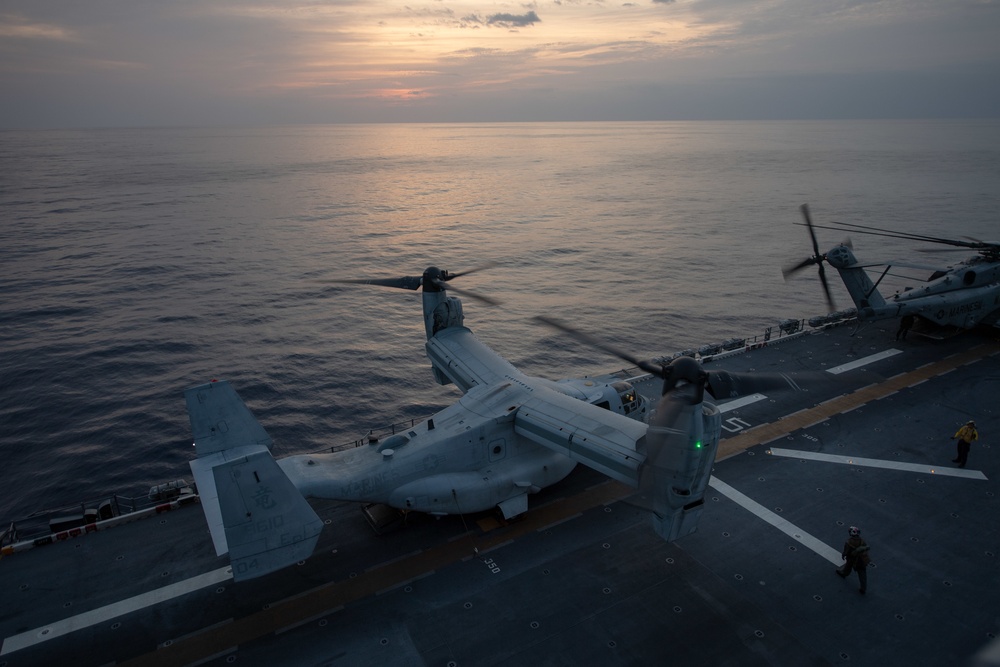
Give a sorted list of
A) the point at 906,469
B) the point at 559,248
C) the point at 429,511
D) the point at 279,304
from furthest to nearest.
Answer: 1. the point at 559,248
2. the point at 279,304
3. the point at 906,469
4. the point at 429,511

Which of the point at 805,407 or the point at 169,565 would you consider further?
the point at 805,407

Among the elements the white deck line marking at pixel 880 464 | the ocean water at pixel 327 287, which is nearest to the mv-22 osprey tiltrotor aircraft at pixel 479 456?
the white deck line marking at pixel 880 464

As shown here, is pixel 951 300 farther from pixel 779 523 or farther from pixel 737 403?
pixel 779 523

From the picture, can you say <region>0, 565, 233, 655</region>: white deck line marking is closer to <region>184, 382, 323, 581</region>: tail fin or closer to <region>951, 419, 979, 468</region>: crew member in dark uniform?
<region>184, 382, 323, 581</region>: tail fin

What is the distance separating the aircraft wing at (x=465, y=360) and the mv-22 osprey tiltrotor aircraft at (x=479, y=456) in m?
0.10

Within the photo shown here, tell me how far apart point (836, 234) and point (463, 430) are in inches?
3264

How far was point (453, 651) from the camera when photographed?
51.8ft

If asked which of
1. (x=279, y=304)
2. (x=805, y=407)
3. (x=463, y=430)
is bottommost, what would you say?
(x=279, y=304)

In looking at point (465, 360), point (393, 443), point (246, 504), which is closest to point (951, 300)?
point (465, 360)

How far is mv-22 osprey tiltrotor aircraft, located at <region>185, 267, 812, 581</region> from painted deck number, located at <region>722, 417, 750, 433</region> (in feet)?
17.1

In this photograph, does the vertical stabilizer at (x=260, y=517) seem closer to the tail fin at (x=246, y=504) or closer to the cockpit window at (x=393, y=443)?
the tail fin at (x=246, y=504)

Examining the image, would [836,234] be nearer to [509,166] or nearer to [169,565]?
[169,565]

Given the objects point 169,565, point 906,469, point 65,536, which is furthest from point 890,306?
point 65,536

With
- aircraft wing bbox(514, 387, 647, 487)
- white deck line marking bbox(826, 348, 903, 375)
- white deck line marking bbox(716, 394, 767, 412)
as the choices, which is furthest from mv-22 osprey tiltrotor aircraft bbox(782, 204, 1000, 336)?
aircraft wing bbox(514, 387, 647, 487)
